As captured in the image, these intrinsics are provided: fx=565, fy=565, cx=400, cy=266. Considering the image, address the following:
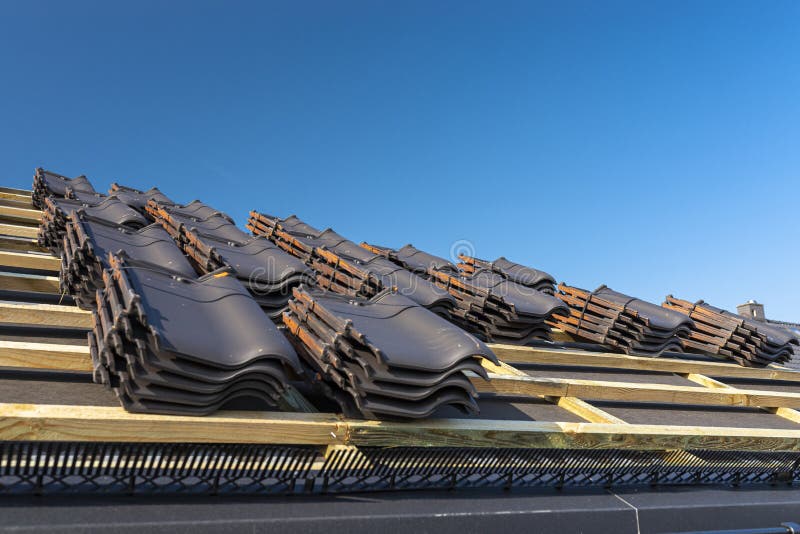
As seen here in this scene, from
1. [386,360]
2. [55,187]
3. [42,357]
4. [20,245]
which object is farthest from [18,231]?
[386,360]

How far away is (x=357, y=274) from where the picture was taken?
6344mm

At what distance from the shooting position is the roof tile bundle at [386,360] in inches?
126

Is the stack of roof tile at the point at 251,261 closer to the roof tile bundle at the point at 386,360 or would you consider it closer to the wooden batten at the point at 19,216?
the roof tile bundle at the point at 386,360

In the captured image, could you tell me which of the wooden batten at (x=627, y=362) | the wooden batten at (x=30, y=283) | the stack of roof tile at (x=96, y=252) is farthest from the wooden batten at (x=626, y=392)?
the wooden batten at (x=30, y=283)

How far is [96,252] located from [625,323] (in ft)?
20.2

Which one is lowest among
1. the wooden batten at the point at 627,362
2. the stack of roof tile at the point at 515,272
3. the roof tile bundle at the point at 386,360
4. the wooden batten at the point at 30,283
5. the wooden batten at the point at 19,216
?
the wooden batten at the point at 30,283

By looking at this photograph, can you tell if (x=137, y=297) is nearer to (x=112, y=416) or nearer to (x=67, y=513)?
(x=112, y=416)

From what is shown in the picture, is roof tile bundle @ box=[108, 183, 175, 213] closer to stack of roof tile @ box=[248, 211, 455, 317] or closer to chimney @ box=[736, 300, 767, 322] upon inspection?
stack of roof tile @ box=[248, 211, 455, 317]

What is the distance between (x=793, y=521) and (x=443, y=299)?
11.9 feet

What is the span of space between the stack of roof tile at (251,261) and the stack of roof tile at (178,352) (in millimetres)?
1795

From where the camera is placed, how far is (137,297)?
281cm

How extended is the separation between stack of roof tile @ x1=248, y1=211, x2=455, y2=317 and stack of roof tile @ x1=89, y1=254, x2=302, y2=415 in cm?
204

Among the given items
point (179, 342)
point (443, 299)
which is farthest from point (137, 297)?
point (443, 299)

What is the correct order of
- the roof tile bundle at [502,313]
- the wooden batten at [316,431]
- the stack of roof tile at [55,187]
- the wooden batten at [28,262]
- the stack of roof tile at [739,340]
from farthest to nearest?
the stack of roof tile at [55,187] < the stack of roof tile at [739,340] < the roof tile bundle at [502,313] < the wooden batten at [28,262] < the wooden batten at [316,431]
